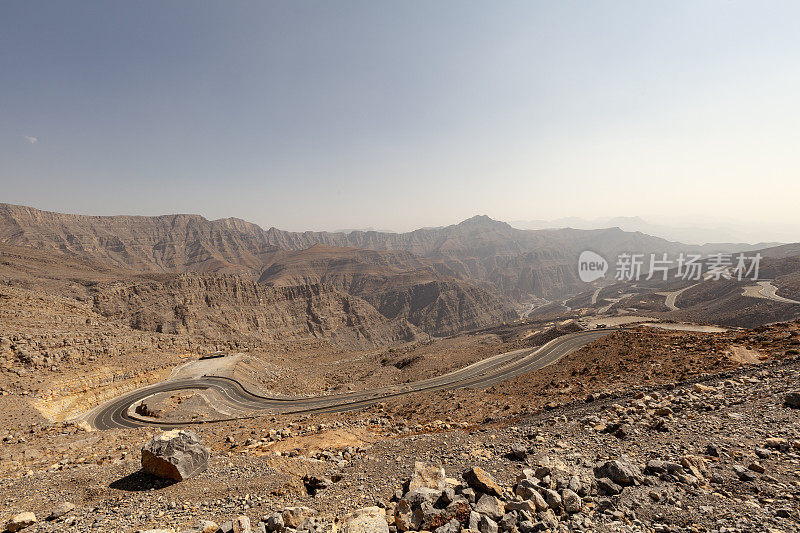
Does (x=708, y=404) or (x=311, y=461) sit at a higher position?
(x=708, y=404)

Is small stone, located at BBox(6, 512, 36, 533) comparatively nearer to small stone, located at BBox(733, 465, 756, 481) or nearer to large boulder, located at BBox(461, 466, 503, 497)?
large boulder, located at BBox(461, 466, 503, 497)

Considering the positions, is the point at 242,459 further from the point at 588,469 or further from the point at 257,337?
the point at 257,337

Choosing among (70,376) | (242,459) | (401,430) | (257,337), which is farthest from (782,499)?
(257,337)

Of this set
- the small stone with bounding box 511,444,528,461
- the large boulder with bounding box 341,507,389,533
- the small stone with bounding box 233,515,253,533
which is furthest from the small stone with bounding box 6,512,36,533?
the small stone with bounding box 511,444,528,461

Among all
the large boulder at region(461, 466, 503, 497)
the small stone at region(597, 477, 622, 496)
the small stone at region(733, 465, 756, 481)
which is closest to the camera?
the small stone at region(733, 465, 756, 481)

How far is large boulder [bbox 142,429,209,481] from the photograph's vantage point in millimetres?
12641

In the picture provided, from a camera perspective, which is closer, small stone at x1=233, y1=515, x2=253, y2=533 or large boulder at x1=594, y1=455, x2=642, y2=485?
small stone at x1=233, y1=515, x2=253, y2=533

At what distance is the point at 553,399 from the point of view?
21.0 meters

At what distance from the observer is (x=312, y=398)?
39625 millimetres

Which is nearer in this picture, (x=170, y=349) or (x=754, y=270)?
(x=170, y=349)

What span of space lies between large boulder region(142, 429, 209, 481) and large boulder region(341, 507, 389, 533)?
28.7ft

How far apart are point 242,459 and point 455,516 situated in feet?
39.2

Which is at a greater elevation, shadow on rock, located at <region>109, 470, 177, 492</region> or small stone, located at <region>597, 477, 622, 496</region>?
small stone, located at <region>597, 477, 622, 496</region>

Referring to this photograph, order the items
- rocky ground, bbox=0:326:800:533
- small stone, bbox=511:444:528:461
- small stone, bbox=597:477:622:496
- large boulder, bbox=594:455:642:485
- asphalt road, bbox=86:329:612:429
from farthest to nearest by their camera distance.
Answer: asphalt road, bbox=86:329:612:429 < small stone, bbox=511:444:528:461 < large boulder, bbox=594:455:642:485 < small stone, bbox=597:477:622:496 < rocky ground, bbox=0:326:800:533
